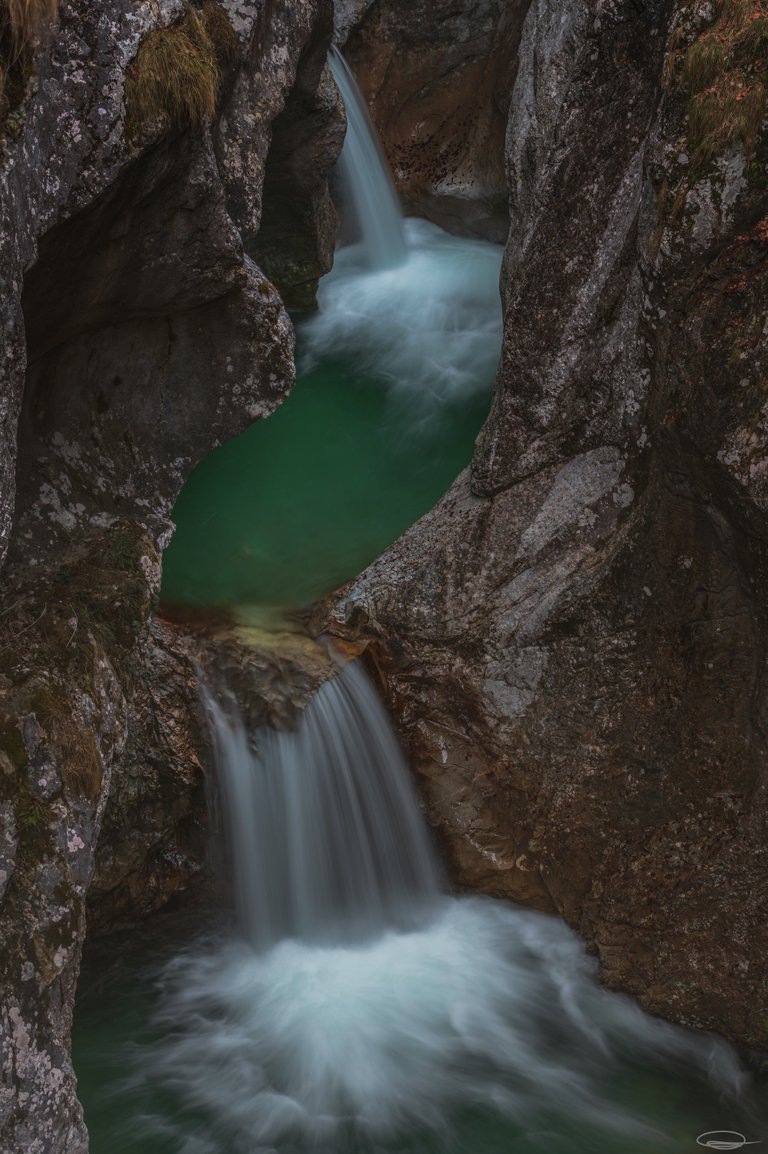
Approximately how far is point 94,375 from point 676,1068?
5.93m

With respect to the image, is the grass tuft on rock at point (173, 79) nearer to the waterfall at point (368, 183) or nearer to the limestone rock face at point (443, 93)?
the waterfall at point (368, 183)

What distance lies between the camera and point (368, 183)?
43.0 feet

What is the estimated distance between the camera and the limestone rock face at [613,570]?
5.80 metres

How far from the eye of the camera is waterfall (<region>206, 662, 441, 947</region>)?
764 centimetres

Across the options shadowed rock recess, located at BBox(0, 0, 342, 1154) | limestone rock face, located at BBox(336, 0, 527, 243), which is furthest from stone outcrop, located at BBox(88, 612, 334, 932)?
limestone rock face, located at BBox(336, 0, 527, 243)

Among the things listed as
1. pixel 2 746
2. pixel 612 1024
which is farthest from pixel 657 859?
pixel 2 746

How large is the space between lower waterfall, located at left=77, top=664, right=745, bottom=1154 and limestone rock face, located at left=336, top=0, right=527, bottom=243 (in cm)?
857

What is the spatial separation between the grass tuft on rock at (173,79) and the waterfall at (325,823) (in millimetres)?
4086

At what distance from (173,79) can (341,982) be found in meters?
5.89

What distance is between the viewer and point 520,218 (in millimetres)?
7699

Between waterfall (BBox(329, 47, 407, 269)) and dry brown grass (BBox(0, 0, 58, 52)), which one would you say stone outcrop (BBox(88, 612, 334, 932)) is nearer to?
dry brown grass (BBox(0, 0, 58, 52))

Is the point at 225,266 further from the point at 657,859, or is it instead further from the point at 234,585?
the point at 657,859
